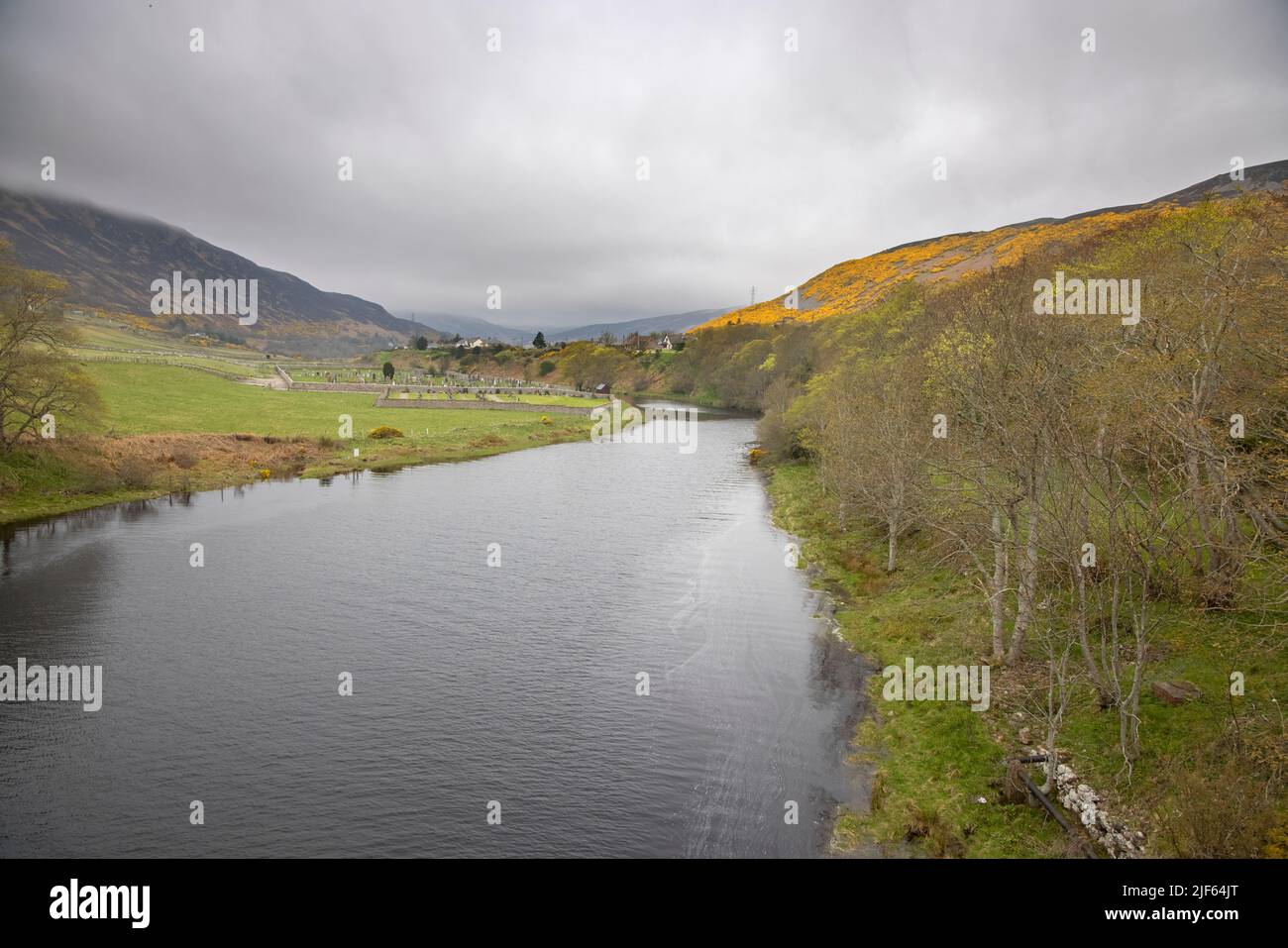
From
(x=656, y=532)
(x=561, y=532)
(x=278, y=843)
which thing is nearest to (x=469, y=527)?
(x=561, y=532)

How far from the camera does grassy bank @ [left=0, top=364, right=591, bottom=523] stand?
50.3m

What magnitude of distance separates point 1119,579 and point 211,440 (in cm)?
7413

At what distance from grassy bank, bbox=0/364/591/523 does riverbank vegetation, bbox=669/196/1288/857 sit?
54.2 meters

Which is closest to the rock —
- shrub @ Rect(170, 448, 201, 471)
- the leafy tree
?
the leafy tree

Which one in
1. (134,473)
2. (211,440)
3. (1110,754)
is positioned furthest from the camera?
(211,440)

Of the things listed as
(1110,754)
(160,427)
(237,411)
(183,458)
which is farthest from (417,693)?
(237,411)

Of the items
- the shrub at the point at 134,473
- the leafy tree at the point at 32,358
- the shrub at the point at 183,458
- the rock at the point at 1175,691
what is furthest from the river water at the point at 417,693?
the shrub at the point at 183,458

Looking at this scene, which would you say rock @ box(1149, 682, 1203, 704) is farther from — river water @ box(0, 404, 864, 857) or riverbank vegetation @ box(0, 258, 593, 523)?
riverbank vegetation @ box(0, 258, 593, 523)

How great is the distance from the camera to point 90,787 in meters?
18.5

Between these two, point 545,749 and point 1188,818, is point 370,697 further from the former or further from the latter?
point 1188,818

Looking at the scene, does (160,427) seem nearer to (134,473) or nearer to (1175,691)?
(134,473)

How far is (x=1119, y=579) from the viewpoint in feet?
63.7

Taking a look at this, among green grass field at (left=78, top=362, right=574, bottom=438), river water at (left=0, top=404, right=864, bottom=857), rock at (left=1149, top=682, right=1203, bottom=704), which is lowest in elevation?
river water at (left=0, top=404, right=864, bottom=857)

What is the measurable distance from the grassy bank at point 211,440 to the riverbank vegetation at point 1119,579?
178 ft
